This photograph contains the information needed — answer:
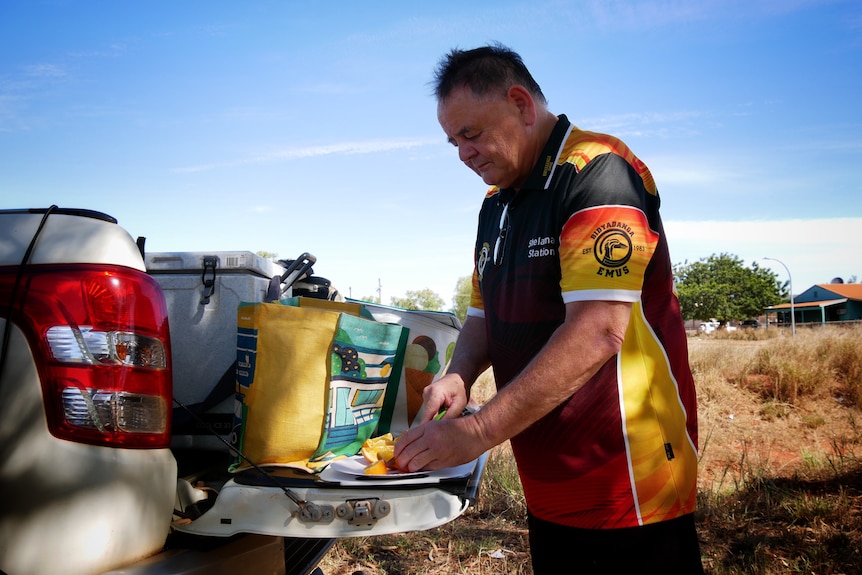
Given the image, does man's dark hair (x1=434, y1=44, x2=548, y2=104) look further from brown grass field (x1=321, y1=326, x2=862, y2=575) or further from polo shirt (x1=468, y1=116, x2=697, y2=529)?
brown grass field (x1=321, y1=326, x2=862, y2=575)

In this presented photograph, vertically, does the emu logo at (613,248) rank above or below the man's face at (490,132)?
below

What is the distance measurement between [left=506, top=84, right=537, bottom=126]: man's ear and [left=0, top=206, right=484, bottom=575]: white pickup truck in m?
1.07

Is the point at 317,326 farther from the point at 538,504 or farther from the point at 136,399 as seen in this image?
the point at 538,504

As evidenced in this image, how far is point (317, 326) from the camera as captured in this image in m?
1.94

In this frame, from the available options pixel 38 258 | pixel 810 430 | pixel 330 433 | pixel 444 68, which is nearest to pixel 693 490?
pixel 330 433

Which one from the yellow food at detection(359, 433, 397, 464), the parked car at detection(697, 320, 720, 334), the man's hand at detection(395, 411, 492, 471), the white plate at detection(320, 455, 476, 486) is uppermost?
the man's hand at detection(395, 411, 492, 471)

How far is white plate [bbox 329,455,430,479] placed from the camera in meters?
1.70

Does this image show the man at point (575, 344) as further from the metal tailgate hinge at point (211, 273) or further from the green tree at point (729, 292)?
the green tree at point (729, 292)

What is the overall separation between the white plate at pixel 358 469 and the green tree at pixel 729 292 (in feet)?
177

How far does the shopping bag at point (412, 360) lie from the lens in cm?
231

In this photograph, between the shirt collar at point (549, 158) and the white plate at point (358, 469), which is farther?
the shirt collar at point (549, 158)

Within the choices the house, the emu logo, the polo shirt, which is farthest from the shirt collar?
the house

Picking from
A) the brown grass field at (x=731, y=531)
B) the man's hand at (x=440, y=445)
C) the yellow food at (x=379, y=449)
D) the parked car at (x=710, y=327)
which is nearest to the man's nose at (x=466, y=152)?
the man's hand at (x=440, y=445)

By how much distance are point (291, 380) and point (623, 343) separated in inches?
38.6
